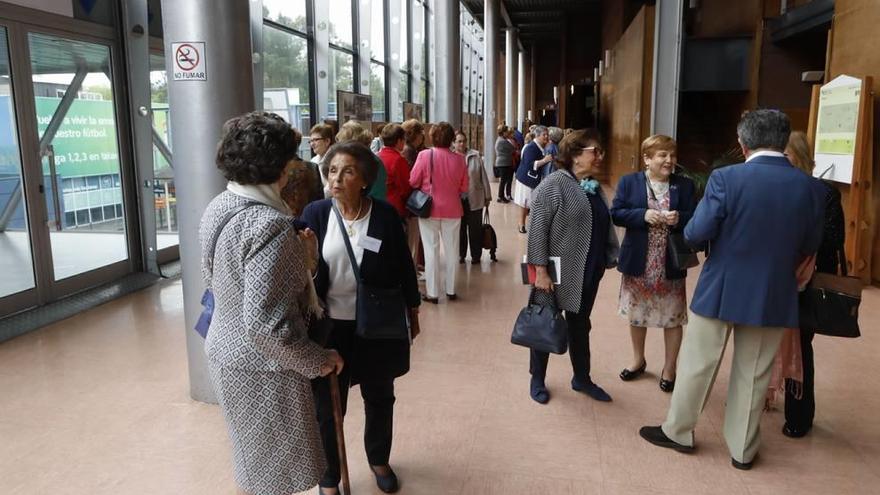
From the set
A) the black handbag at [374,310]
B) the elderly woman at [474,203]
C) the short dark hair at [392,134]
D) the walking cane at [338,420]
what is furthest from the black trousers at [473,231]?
the walking cane at [338,420]

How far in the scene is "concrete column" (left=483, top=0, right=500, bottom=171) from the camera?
19938 millimetres

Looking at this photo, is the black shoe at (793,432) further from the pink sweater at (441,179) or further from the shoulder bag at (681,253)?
the pink sweater at (441,179)

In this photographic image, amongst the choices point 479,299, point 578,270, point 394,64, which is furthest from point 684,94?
point 578,270

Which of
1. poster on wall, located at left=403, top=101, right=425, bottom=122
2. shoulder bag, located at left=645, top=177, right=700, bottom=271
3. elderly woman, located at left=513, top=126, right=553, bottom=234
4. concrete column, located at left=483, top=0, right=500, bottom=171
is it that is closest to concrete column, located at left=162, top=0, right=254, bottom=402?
shoulder bag, located at left=645, top=177, right=700, bottom=271

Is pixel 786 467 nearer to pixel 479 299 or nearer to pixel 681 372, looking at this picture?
pixel 681 372

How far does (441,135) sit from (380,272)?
10.2ft

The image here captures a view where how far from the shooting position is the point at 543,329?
313 centimetres

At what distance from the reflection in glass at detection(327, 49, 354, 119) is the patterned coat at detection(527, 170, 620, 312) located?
6.95 meters

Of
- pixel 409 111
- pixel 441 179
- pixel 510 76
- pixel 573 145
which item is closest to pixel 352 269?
pixel 573 145

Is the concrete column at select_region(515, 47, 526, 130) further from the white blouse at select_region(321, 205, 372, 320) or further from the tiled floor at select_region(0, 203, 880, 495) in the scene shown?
the white blouse at select_region(321, 205, 372, 320)

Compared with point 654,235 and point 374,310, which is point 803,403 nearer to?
point 654,235

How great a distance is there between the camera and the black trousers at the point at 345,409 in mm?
2303

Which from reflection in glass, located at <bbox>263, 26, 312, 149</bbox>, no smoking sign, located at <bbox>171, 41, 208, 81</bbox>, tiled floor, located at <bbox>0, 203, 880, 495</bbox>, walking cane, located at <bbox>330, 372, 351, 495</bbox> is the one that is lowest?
tiled floor, located at <bbox>0, 203, 880, 495</bbox>

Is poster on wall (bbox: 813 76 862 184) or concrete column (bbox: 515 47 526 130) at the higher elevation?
concrete column (bbox: 515 47 526 130)
